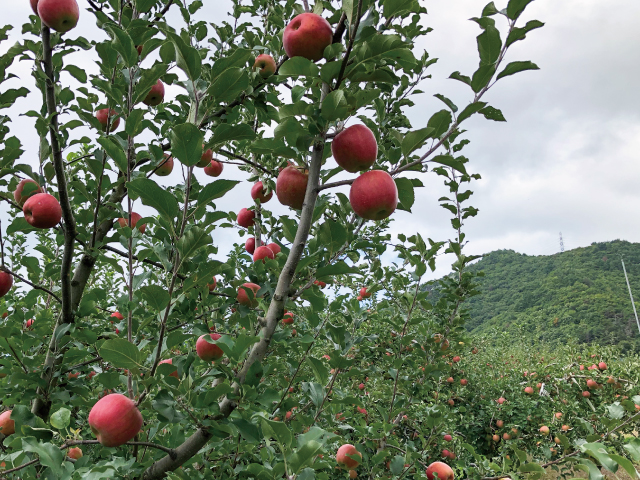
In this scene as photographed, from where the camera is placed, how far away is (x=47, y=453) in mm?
1145

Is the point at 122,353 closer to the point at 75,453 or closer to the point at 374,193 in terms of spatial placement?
the point at 374,193

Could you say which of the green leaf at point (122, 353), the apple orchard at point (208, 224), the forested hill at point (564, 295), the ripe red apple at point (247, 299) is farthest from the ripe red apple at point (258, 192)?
the forested hill at point (564, 295)

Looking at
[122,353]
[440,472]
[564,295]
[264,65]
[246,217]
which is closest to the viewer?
[122,353]

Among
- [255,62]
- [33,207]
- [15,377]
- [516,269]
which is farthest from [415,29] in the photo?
[516,269]

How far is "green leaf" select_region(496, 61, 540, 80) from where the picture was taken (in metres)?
1.19

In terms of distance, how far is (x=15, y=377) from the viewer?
1.63 metres

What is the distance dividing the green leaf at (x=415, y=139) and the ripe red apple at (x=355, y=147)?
0.11m

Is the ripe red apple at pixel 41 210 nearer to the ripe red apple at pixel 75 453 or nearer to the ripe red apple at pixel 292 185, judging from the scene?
the ripe red apple at pixel 292 185

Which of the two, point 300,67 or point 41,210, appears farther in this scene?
point 41,210

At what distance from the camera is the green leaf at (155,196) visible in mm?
1114

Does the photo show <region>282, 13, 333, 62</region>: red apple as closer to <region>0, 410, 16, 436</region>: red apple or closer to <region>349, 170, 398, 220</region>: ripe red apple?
<region>349, 170, 398, 220</region>: ripe red apple

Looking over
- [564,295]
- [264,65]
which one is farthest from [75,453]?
[564,295]

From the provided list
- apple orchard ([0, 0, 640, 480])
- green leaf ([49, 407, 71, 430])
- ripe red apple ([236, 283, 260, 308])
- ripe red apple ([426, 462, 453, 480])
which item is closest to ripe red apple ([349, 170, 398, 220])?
apple orchard ([0, 0, 640, 480])

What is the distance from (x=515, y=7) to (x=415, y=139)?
51 centimetres
